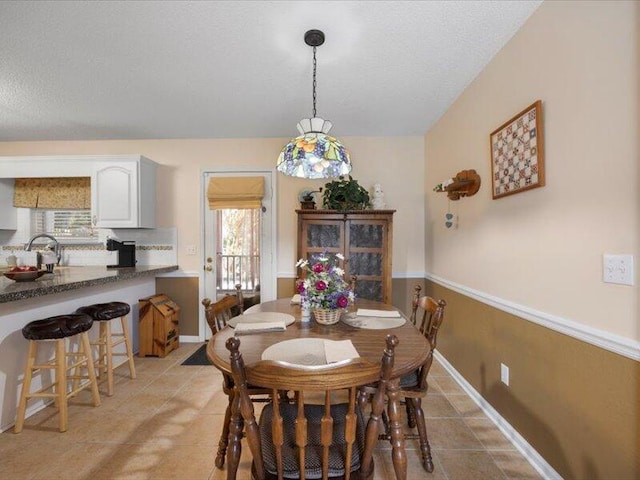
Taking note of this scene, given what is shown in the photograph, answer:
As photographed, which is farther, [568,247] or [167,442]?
[167,442]

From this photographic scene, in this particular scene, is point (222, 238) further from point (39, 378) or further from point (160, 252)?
point (39, 378)

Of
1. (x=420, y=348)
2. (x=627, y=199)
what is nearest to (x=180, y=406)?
(x=420, y=348)

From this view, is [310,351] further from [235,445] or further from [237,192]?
[237,192]

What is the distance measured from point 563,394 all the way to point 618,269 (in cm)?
70

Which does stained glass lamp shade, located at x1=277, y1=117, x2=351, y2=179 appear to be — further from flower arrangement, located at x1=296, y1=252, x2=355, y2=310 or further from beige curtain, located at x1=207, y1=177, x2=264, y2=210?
beige curtain, located at x1=207, y1=177, x2=264, y2=210

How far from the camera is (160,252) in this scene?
3.65 m

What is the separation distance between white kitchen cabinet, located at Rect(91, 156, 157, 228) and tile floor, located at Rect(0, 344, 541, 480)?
173cm

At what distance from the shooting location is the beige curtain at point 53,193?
3596mm

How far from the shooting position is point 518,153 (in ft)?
5.78

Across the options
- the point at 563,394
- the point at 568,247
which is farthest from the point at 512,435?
the point at 568,247

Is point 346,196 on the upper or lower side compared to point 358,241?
upper

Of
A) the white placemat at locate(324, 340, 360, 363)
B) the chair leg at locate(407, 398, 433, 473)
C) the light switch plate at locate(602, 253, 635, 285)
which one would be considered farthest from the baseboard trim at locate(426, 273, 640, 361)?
the white placemat at locate(324, 340, 360, 363)

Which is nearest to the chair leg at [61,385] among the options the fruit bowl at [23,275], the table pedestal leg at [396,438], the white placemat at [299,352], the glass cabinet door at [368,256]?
the fruit bowl at [23,275]

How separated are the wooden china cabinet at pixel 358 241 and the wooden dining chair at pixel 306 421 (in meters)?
2.04
